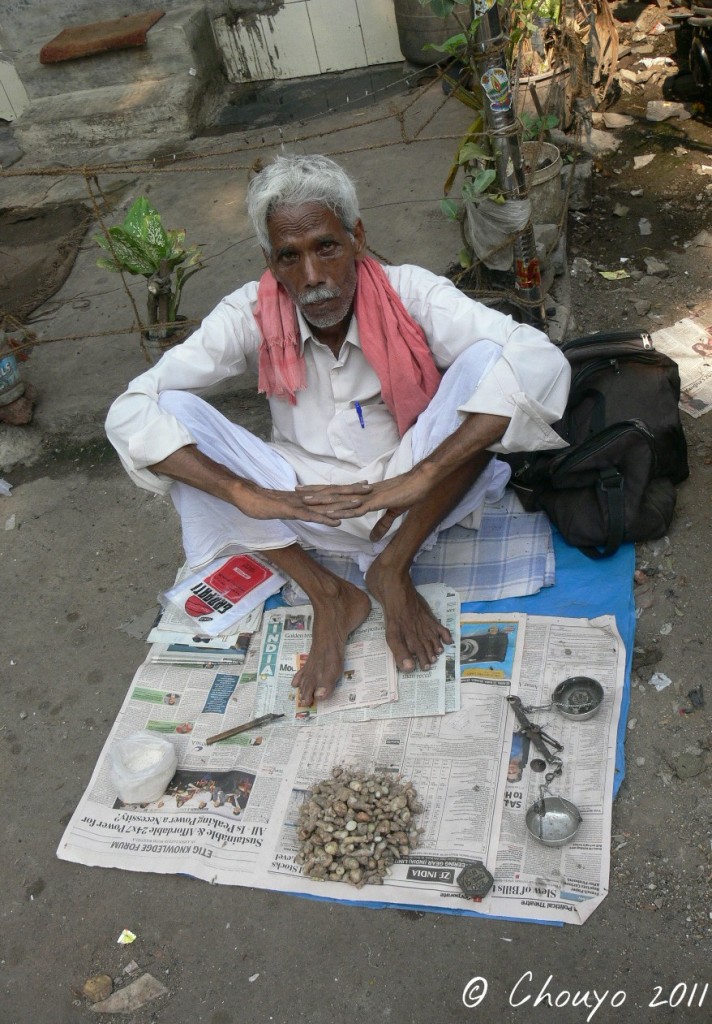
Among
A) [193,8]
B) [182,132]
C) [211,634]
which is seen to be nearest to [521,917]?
[211,634]

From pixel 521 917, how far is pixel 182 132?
216 inches

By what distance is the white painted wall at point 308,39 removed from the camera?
5867 mm

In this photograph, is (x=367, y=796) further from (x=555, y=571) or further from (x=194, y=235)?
(x=194, y=235)

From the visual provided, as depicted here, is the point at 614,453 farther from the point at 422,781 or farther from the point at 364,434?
the point at 422,781

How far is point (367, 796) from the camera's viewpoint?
2.09 metres

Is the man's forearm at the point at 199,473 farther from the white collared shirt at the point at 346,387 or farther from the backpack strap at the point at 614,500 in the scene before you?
the backpack strap at the point at 614,500

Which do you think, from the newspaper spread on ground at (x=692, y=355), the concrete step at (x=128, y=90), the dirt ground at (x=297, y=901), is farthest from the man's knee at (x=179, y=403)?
the concrete step at (x=128, y=90)

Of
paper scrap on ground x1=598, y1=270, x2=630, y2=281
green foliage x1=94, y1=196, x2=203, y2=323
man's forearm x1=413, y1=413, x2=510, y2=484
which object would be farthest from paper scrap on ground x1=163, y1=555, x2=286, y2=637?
paper scrap on ground x1=598, y1=270, x2=630, y2=281

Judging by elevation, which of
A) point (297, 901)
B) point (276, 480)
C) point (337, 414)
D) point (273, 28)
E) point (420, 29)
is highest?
point (273, 28)

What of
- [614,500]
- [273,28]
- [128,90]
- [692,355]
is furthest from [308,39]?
[614,500]

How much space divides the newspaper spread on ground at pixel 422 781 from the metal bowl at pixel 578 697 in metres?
0.03

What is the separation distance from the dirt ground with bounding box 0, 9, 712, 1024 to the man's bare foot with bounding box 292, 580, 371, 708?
0.56 m

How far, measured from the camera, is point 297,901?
2027 mm

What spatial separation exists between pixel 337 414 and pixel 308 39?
15.3 ft
